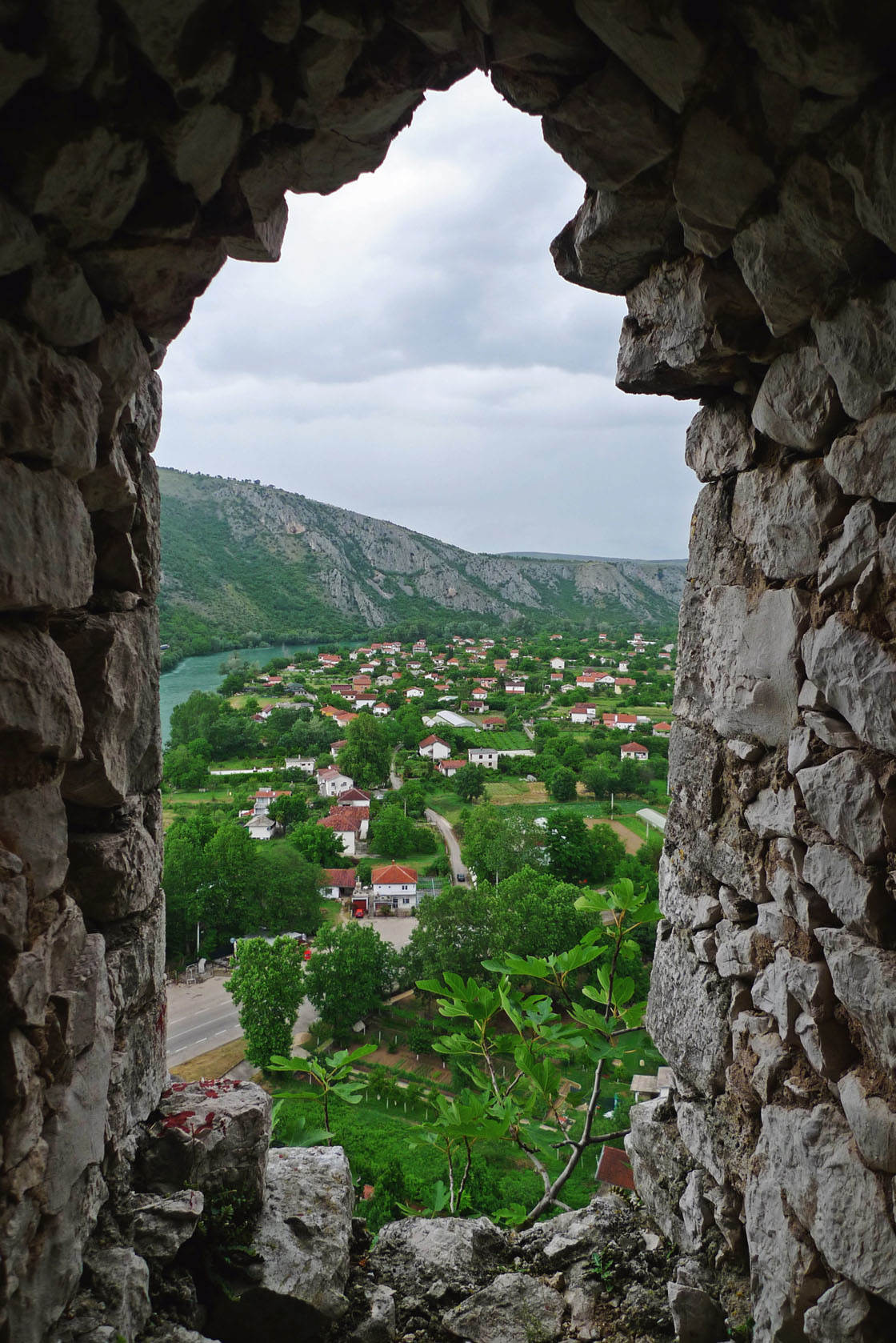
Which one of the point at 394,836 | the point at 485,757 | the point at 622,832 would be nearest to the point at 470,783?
the point at 485,757

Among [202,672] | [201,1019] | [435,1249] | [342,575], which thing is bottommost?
[201,1019]

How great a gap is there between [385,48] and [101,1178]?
135 inches

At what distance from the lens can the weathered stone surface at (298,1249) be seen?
273cm

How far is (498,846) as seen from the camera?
2323 cm

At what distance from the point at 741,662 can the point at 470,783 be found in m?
29.8

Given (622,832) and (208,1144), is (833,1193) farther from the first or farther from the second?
(622,832)

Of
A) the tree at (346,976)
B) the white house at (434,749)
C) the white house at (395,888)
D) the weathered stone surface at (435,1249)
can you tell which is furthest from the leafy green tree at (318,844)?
the weathered stone surface at (435,1249)

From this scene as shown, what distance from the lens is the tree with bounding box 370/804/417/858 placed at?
2678 cm

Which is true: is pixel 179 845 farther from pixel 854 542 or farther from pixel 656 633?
pixel 656 633

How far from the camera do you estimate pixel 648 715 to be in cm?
3912

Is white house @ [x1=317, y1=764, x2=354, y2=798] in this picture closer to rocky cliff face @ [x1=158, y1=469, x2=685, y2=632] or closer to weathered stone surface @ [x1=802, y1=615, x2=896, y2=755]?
weathered stone surface @ [x1=802, y1=615, x2=896, y2=755]

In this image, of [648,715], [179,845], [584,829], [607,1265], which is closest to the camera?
[607,1265]

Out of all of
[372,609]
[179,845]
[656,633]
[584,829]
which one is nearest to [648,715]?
[584,829]

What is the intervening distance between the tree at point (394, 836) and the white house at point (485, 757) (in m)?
8.14
